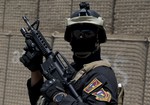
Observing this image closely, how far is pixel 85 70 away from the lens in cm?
199

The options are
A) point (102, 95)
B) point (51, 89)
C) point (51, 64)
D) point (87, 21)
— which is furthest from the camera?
point (51, 64)

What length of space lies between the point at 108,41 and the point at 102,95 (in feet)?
7.47

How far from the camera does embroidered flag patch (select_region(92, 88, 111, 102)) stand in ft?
5.92

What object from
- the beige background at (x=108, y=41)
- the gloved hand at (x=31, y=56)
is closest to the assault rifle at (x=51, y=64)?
the gloved hand at (x=31, y=56)

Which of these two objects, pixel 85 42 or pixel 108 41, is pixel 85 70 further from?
pixel 108 41

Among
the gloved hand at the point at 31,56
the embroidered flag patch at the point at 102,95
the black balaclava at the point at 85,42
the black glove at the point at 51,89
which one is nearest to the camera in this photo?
the embroidered flag patch at the point at 102,95

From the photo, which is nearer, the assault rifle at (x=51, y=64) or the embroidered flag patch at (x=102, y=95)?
the embroidered flag patch at (x=102, y=95)

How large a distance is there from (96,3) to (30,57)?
2223mm

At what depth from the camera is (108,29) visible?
4.11 meters

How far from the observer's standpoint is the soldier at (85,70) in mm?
1847

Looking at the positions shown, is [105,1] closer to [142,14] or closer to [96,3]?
[96,3]

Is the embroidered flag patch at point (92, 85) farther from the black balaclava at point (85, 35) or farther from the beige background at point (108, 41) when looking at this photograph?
the beige background at point (108, 41)

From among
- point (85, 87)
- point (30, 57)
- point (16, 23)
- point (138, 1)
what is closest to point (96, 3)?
point (138, 1)

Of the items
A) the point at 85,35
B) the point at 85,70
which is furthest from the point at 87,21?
the point at 85,70
